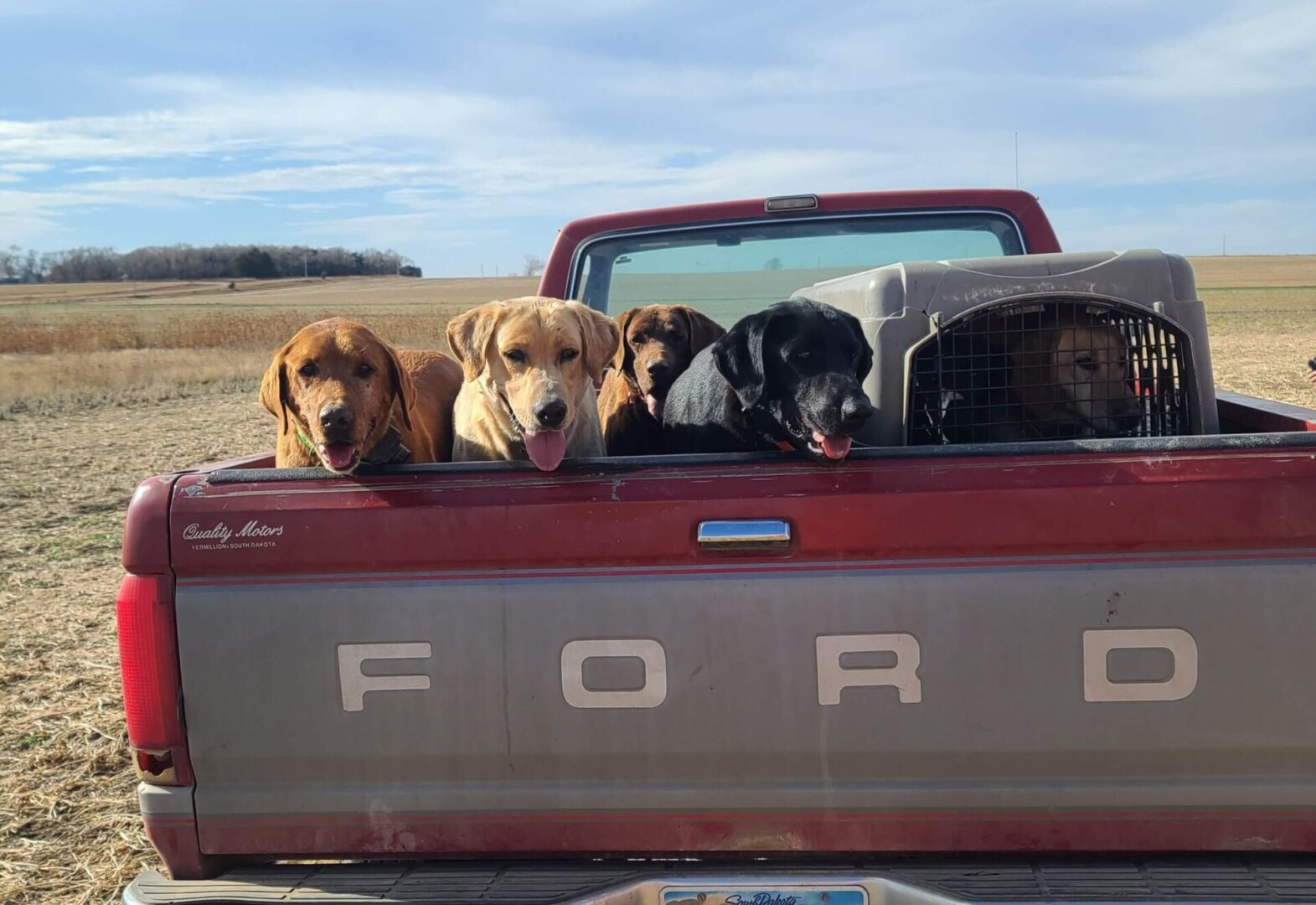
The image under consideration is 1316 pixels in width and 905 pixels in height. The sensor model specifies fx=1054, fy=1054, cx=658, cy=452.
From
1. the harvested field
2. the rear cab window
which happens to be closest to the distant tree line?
the harvested field

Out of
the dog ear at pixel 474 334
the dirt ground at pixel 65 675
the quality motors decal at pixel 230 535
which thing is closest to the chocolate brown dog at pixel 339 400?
the dog ear at pixel 474 334

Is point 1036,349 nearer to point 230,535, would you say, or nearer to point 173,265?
point 230,535

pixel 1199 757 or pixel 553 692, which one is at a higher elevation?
pixel 553 692

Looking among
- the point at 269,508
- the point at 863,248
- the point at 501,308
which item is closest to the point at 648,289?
the point at 863,248

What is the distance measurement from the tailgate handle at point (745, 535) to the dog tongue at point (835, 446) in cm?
27

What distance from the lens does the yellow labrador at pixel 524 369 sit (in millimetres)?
3213

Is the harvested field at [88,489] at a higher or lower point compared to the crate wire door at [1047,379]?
lower

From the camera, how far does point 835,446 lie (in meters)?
2.46

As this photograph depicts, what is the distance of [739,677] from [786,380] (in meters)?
1.05

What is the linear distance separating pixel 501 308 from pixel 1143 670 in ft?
7.08

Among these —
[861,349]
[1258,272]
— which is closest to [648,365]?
[861,349]

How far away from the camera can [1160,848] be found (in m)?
2.18

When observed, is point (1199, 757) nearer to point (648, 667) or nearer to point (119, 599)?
point (648, 667)

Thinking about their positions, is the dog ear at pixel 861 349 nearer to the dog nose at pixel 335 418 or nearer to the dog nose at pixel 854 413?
the dog nose at pixel 854 413
